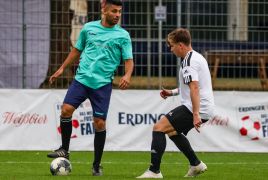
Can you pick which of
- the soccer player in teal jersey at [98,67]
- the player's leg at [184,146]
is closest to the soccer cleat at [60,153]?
the soccer player in teal jersey at [98,67]

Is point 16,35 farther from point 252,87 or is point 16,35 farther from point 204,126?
point 252,87

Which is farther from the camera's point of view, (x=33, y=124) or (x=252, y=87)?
(x=252, y=87)

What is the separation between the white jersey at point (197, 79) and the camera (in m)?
4.27

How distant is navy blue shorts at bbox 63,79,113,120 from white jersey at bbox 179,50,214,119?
33.3 inches

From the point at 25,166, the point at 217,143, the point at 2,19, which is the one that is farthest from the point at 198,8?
the point at 25,166

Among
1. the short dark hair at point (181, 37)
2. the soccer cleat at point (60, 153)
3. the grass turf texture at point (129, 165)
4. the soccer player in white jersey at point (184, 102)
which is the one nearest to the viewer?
the soccer player in white jersey at point (184, 102)

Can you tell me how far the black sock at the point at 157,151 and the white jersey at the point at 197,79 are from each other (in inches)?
16.7

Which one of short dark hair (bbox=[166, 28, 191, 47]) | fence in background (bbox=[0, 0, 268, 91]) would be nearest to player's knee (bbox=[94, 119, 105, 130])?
short dark hair (bbox=[166, 28, 191, 47])

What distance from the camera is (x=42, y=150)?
7.59 metres

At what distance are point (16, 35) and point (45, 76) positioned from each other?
0.92m

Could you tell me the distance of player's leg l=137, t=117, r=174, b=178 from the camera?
174 inches

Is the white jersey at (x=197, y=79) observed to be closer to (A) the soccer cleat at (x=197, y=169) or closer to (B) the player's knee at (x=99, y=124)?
(A) the soccer cleat at (x=197, y=169)

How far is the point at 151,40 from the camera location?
8.05m

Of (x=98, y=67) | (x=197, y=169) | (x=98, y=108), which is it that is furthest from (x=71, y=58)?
(x=197, y=169)
